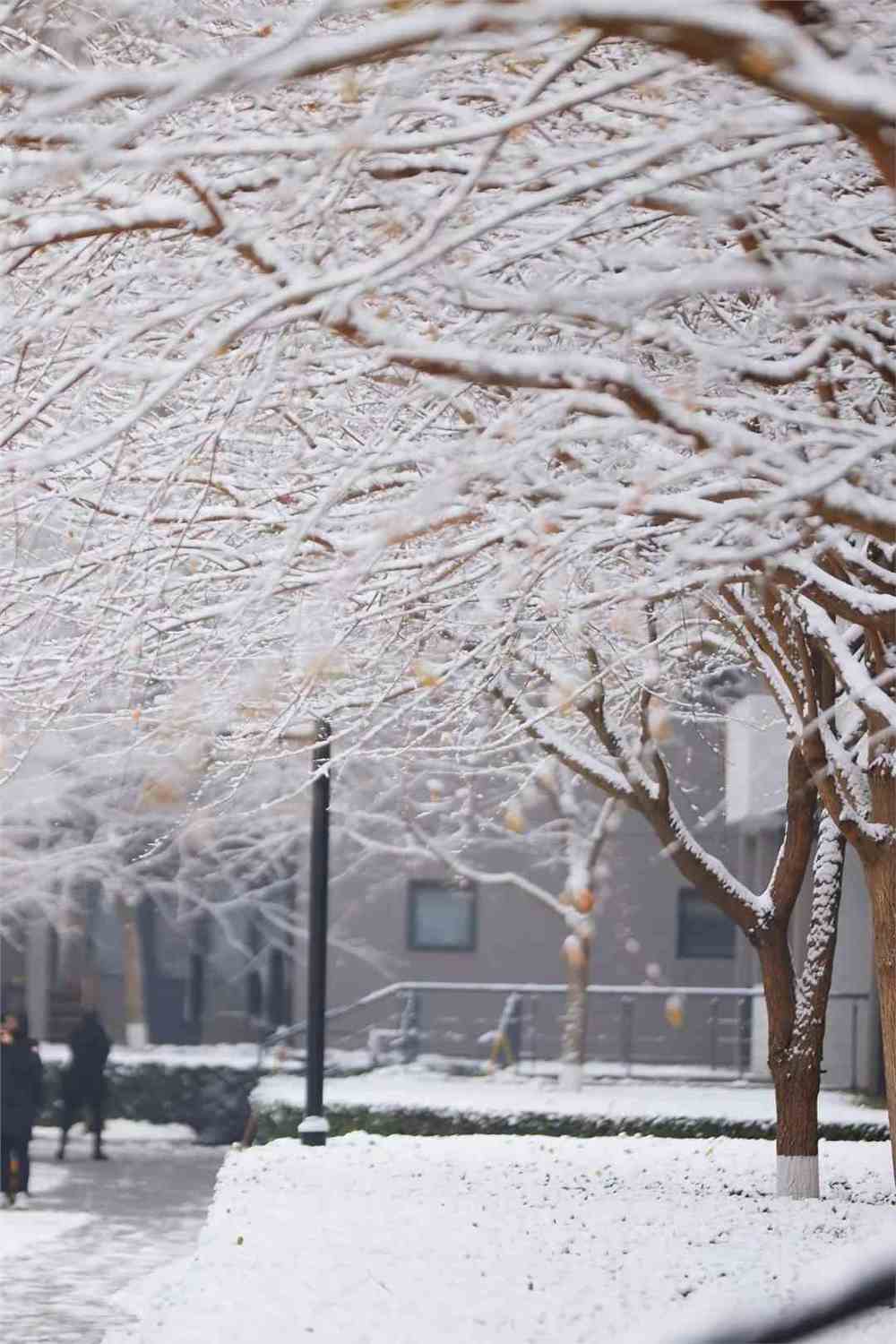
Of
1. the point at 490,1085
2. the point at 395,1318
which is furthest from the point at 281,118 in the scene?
the point at 490,1085

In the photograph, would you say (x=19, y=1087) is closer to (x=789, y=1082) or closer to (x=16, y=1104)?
(x=16, y=1104)

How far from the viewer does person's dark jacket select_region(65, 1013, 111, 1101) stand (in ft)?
72.6

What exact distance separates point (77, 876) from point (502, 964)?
6.54 m

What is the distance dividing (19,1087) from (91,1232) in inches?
Answer: 87.2

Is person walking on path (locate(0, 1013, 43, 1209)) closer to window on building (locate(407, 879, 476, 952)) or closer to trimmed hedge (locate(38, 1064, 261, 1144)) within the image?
trimmed hedge (locate(38, 1064, 261, 1144))

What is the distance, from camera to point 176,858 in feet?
103

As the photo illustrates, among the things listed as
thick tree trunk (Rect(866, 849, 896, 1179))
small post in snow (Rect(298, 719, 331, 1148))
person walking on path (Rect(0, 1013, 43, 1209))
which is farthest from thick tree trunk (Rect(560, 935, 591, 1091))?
thick tree trunk (Rect(866, 849, 896, 1179))

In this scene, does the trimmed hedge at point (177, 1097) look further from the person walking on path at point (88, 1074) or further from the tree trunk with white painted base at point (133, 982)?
the tree trunk with white painted base at point (133, 982)

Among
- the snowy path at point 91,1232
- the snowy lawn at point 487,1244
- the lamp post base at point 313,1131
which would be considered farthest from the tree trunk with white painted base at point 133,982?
the snowy lawn at point 487,1244

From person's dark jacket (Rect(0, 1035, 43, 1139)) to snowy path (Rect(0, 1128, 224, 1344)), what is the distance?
0.71 metres

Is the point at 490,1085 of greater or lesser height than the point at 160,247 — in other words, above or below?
below

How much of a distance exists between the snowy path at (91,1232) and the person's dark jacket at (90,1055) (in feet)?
2.61

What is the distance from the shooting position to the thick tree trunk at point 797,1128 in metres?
11.5

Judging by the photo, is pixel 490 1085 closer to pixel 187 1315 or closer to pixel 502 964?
pixel 502 964
